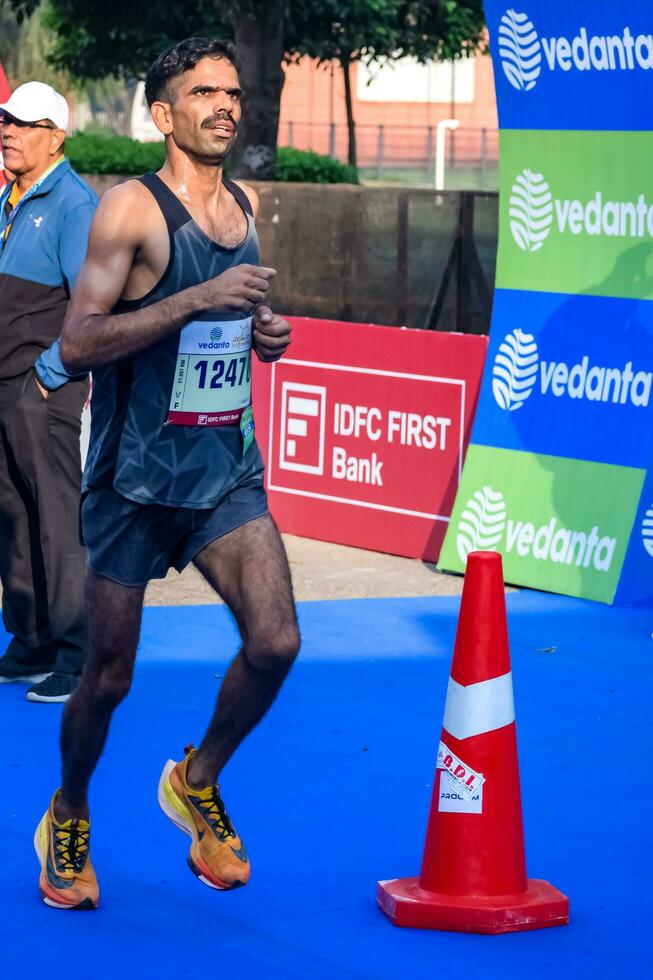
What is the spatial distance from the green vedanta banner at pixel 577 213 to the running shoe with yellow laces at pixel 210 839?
4.54 m

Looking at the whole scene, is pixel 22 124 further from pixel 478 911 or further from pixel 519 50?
pixel 478 911

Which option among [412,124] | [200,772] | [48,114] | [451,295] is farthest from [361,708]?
[412,124]

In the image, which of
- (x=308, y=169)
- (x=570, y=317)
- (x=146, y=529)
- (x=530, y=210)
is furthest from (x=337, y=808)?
(x=308, y=169)

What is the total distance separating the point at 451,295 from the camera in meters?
14.7

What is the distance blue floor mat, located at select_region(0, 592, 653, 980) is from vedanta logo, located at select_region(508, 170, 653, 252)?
Result: 1.92 m

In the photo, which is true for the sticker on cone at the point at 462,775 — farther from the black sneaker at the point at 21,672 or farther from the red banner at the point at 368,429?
the red banner at the point at 368,429

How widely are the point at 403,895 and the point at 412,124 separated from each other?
2538 inches

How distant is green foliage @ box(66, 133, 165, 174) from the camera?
27.8 metres

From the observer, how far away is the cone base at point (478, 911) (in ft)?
13.9

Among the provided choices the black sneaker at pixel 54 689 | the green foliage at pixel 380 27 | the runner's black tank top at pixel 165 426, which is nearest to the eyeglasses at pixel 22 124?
the black sneaker at pixel 54 689

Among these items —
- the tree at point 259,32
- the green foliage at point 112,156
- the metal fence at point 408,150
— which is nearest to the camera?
the tree at point 259,32

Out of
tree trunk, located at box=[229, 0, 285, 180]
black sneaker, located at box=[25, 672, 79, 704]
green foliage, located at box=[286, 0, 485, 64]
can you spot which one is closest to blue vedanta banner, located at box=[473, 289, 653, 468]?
black sneaker, located at box=[25, 672, 79, 704]

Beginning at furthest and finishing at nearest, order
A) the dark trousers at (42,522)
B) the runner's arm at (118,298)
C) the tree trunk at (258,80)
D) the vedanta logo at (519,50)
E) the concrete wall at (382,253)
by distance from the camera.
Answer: the tree trunk at (258,80) → the concrete wall at (382,253) → the vedanta logo at (519,50) → the dark trousers at (42,522) → the runner's arm at (118,298)

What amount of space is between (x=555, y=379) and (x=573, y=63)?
1551mm
